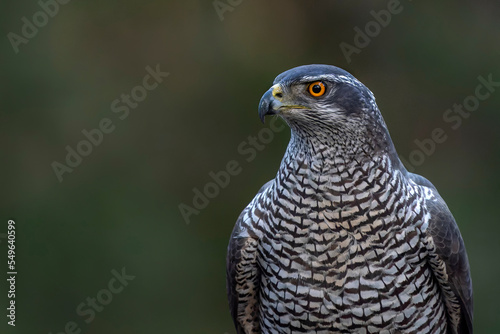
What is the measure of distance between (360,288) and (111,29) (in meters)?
4.48

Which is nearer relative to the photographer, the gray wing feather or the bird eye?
the bird eye

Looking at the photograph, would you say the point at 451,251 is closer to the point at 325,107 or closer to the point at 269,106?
the point at 325,107

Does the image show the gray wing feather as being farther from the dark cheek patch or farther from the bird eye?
the bird eye

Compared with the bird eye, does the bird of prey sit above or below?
below

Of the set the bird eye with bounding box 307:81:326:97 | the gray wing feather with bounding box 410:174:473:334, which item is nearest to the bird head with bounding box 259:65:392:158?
the bird eye with bounding box 307:81:326:97

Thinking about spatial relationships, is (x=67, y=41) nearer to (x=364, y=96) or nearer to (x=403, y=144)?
(x=403, y=144)

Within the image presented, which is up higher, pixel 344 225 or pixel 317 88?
pixel 317 88

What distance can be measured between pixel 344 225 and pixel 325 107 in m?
0.52

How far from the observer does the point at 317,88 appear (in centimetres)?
274

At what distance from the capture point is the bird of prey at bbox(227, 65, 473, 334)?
2701 millimetres

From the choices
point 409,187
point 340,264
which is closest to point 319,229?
point 340,264

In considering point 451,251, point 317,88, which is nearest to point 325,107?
point 317,88

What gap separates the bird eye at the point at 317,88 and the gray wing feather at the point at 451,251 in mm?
747

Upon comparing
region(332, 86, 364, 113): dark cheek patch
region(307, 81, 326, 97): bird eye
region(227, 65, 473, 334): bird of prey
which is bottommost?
region(227, 65, 473, 334): bird of prey
